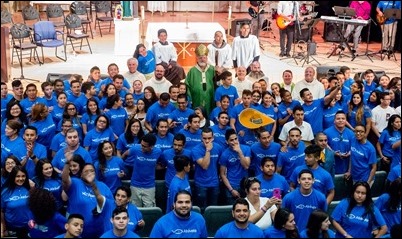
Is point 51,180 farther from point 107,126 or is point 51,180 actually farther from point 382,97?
point 382,97

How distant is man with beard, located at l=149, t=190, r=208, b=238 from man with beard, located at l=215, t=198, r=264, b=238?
0.27 m

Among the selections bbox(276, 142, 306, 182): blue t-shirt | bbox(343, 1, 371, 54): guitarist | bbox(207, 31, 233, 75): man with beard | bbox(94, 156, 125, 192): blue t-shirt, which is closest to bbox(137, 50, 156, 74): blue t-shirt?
bbox(207, 31, 233, 75): man with beard

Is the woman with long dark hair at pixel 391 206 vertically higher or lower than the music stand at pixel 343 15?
lower

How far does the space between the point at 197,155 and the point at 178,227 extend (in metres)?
1.59

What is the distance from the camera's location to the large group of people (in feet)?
19.0

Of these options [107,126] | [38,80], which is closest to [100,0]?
[38,80]

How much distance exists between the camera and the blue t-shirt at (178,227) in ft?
18.5

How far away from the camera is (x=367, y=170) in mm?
7523

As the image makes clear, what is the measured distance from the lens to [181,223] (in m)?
5.68

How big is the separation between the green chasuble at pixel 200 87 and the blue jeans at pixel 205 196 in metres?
2.42

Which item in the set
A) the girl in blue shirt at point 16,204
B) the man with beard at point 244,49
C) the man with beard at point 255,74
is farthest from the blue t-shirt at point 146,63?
the girl in blue shirt at point 16,204

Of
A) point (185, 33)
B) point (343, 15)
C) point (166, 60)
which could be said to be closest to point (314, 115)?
point (166, 60)

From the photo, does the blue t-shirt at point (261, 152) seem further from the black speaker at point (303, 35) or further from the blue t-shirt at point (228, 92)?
the black speaker at point (303, 35)

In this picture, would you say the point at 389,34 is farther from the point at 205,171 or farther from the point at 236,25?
the point at 205,171
